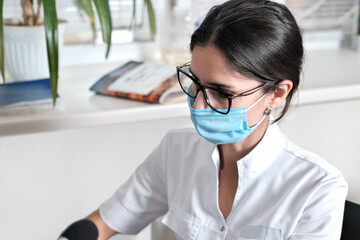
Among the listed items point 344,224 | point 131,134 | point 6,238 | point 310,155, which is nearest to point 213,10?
point 310,155

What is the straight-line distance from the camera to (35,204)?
1.80m

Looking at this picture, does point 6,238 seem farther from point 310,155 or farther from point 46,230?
point 310,155

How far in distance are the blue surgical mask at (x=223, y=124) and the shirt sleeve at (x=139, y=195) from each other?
238 mm

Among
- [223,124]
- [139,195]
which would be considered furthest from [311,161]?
[139,195]

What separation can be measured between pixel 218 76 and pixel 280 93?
6.5 inches

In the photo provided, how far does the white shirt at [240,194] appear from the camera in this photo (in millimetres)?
1199

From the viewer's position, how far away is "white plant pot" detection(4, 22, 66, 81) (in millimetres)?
1695

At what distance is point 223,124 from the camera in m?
1.21

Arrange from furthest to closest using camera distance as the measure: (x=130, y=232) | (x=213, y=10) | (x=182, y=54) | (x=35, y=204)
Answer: (x=182, y=54)
(x=35, y=204)
(x=130, y=232)
(x=213, y=10)

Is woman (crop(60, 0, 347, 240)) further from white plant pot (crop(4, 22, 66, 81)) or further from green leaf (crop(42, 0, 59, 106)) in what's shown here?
white plant pot (crop(4, 22, 66, 81))

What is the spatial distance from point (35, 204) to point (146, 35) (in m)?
0.76

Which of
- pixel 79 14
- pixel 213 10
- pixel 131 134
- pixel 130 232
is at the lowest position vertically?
pixel 130 232

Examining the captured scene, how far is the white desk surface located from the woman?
0.79ft

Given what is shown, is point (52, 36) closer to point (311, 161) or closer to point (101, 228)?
point (101, 228)
